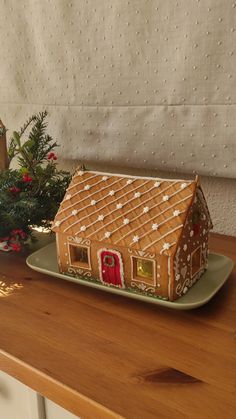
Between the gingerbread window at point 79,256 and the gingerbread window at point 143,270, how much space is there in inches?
3.5

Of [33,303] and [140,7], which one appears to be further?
[140,7]

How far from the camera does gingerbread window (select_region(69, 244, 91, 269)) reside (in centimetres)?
66

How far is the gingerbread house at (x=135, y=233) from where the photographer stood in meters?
0.58

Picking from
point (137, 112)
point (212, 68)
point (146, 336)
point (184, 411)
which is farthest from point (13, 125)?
point (184, 411)

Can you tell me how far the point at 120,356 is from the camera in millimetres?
504

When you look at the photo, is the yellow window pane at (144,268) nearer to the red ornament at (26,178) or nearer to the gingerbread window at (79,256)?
the gingerbread window at (79,256)

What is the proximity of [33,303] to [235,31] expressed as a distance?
1.81ft

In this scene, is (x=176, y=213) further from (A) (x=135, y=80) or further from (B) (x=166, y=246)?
(A) (x=135, y=80)

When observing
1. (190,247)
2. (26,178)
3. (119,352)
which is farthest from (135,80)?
(119,352)

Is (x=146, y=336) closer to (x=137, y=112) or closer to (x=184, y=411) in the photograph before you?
(x=184, y=411)

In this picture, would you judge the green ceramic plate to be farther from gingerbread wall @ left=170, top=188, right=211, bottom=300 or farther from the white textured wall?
the white textured wall

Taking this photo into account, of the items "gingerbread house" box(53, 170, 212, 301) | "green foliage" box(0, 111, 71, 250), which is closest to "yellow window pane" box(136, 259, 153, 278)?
"gingerbread house" box(53, 170, 212, 301)

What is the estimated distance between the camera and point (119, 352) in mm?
512

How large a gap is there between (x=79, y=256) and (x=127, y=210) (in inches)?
4.7
